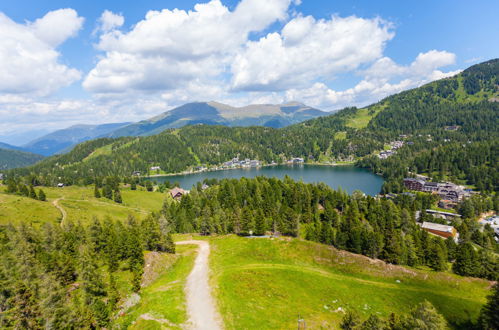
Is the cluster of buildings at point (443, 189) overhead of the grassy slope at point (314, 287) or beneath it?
beneath

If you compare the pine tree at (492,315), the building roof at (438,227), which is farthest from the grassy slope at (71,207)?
the building roof at (438,227)

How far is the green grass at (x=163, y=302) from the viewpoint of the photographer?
36.2 m

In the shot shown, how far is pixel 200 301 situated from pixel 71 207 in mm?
102923

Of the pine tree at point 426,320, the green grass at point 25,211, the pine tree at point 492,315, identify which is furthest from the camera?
the green grass at point 25,211

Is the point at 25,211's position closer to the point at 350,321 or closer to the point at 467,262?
the point at 350,321

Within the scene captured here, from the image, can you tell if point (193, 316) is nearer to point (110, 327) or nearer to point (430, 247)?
point (110, 327)

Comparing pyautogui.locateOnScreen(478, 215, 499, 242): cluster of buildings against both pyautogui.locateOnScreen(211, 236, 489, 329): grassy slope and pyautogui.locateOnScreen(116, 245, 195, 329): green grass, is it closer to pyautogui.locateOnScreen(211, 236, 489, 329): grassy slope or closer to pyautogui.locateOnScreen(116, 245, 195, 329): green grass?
pyautogui.locateOnScreen(211, 236, 489, 329): grassy slope

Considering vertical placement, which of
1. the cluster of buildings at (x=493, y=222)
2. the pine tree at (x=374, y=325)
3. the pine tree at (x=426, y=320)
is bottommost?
the cluster of buildings at (x=493, y=222)

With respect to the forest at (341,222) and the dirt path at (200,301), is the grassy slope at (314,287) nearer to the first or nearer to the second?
the dirt path at (200,301)

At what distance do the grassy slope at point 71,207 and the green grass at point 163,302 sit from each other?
109 feet

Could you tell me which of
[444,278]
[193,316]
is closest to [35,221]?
[193,316]

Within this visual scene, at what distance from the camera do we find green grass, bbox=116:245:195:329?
119 feet

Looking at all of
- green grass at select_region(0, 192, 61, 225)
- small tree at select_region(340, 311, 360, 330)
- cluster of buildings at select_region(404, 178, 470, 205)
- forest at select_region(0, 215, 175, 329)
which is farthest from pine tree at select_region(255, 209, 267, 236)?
cluster of buildings at select_region(404, 178, 470, 205)

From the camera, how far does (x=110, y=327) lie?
3375 centimetres
